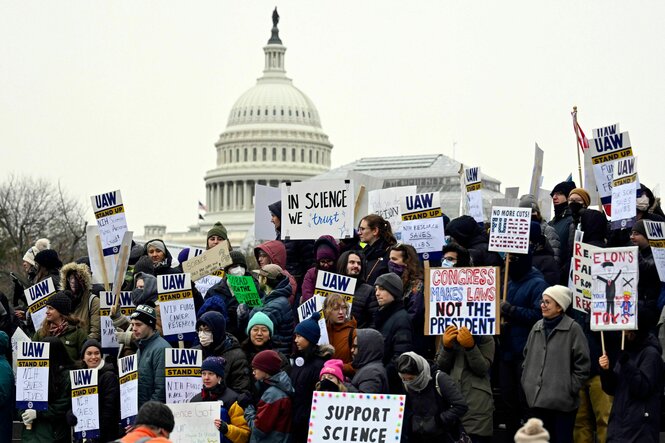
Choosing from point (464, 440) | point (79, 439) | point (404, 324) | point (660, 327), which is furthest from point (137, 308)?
point (660, 327)

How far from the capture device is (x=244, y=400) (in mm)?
15469

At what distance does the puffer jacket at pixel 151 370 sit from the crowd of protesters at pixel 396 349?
0.04ft

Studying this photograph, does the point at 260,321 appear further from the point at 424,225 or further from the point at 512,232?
the point at 424,225

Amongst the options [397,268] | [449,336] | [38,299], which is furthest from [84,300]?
[449,336]

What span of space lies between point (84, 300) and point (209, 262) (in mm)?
1306

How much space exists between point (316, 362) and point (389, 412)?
1.21m

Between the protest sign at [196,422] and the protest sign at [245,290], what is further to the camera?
the protest sign at [245,290]

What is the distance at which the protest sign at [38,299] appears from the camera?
18562 mm

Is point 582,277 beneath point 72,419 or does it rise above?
above

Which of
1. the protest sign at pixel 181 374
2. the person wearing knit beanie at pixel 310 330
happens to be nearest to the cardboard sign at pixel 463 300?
the person wearing knit beanie at pixel 310 330

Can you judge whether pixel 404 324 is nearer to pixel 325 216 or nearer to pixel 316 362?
pixel 316 362

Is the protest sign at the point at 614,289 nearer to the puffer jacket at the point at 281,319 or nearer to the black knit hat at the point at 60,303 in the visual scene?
the puffer jacket at the point at 281,319

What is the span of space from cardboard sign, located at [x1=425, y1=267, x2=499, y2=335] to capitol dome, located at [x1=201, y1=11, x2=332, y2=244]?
147m

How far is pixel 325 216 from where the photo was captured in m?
19.4
